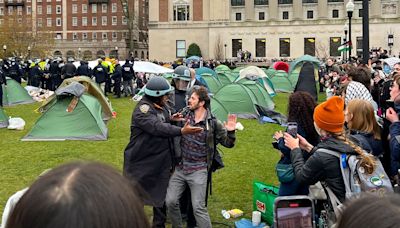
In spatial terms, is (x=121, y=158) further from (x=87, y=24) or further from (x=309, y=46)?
(x=87, y=24)

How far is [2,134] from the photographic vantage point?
15.5 meters

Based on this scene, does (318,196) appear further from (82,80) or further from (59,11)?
(59,11)

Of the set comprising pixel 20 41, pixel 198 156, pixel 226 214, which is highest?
pixel 20 41

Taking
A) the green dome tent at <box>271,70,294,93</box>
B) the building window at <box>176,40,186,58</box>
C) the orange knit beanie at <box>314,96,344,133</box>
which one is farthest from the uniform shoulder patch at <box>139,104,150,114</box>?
the building window at <box>176,40,186,58</box>

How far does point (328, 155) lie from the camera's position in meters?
4.75

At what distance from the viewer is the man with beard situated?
614cm

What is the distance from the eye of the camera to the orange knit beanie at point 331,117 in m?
4.93

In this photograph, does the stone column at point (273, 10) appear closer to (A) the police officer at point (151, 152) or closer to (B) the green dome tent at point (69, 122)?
(B) the green dome tent at point (69, 122)

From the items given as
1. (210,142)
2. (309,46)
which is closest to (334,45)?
(309,46)

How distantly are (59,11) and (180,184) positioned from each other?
106 meters

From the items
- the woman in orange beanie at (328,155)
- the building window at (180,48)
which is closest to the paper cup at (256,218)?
the woman in orange beanie at (328,155)

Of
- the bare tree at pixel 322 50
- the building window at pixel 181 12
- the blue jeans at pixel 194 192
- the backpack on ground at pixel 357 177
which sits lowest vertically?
the blue jeans at pixel 194 192

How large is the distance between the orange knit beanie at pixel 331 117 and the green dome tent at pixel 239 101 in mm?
14086

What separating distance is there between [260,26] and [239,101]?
50.0 meters
